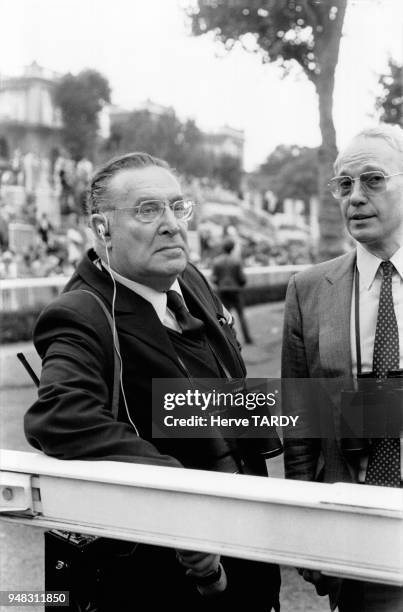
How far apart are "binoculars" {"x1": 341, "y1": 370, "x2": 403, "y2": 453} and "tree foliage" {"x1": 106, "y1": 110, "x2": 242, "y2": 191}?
1380 inches

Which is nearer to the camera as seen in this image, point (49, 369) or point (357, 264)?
point (49, 369)

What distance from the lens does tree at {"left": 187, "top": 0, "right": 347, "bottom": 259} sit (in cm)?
195

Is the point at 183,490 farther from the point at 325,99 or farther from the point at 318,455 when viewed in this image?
the point at 325,99

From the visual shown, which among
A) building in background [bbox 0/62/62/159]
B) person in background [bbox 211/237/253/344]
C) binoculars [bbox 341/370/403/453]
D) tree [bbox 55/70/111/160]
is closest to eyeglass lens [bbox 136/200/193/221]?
binoculars [bbox 341/370/403/453]

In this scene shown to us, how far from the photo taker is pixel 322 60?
197cm

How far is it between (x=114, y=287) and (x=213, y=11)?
1.14 meters

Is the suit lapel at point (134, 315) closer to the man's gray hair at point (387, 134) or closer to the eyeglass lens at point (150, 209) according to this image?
the eyeglass lens at point (150, 209)

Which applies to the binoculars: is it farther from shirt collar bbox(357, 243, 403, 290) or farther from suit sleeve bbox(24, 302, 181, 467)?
suit sleeve bbox(24, 302, 181, 467)

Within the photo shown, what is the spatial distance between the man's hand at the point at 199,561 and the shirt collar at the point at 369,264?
0.68 meters

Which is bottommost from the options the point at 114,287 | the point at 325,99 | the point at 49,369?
the point at 49,369

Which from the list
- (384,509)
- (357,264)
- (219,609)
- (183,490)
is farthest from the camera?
(357,264)

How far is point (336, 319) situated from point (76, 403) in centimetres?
61

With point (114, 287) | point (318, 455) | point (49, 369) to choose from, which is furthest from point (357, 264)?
point (49, 369)

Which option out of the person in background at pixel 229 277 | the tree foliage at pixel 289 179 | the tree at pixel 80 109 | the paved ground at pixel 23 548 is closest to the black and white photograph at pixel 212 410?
the paved ground at pixel 23 548
